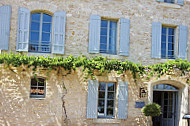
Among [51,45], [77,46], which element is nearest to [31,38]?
[51,45]

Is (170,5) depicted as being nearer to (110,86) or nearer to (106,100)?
(110,86)

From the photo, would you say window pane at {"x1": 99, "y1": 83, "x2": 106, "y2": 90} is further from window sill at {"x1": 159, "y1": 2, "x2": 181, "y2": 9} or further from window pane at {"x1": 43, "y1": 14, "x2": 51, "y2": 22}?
window sill at {"x1": 159, "y1": 2, "x2": 181, "y2": 9}

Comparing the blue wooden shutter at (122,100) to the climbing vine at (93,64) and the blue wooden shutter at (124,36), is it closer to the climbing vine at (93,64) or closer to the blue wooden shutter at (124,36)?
the climbing vine at (93,64)

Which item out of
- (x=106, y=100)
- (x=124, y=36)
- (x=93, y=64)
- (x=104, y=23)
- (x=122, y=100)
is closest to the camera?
(x=93, y=64)

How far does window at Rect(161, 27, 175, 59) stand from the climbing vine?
0.60 m

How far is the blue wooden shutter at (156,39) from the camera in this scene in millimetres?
10016

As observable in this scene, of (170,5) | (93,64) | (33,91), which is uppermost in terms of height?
(170,5)

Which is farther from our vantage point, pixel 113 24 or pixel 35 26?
pixel 113 24

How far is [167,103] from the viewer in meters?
11.0

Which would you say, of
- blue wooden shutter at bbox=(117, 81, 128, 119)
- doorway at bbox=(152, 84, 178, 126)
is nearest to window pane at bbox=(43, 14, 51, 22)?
blue wooden shutter at bbox=(117, 81, 128, 119)

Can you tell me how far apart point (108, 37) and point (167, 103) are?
147 inches

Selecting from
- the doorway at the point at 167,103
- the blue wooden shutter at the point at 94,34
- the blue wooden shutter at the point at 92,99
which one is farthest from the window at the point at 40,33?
the doorway at the point at 167,103

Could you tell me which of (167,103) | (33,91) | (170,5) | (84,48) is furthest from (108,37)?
(167,103)

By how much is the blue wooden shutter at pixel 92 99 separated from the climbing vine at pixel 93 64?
0.35m
